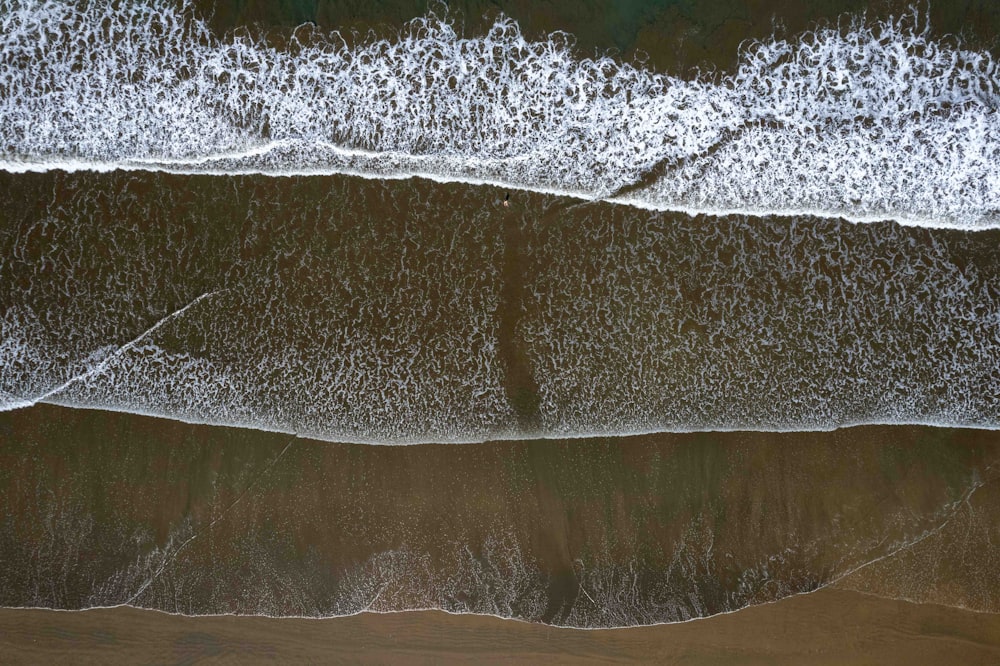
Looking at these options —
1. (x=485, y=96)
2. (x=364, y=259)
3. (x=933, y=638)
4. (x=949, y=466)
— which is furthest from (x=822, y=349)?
(x=364, y=259)

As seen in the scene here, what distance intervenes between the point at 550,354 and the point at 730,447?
679mm

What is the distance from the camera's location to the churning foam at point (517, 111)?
75.0 inches

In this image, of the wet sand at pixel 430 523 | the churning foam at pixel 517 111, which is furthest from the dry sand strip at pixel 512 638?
the churning foam at pixel 517 111

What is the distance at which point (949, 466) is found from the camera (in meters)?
2.13

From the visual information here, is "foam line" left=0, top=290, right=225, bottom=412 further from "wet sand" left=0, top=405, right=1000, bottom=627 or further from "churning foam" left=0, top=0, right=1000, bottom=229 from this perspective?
"churning foam" left=0, top=0, right=1000, bottom=229

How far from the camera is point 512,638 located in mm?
2195

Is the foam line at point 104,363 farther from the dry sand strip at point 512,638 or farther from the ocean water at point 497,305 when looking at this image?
the dry sand strip at point 512,638

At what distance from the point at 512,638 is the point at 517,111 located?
170cm

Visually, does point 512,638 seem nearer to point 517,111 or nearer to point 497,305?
point 497,305

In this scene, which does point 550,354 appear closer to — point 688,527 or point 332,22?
point 688,527

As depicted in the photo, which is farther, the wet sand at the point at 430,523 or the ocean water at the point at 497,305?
the wet sand at the point at 430,523

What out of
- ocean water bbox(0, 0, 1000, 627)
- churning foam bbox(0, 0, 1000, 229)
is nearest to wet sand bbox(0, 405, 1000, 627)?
ocean water bbox(0, 0, 1000, 627)

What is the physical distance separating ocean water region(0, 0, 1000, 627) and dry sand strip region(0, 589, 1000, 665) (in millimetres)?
70

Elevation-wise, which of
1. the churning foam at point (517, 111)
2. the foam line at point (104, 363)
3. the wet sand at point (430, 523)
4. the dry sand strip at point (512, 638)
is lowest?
the dry sand strip at point (512, 638)
